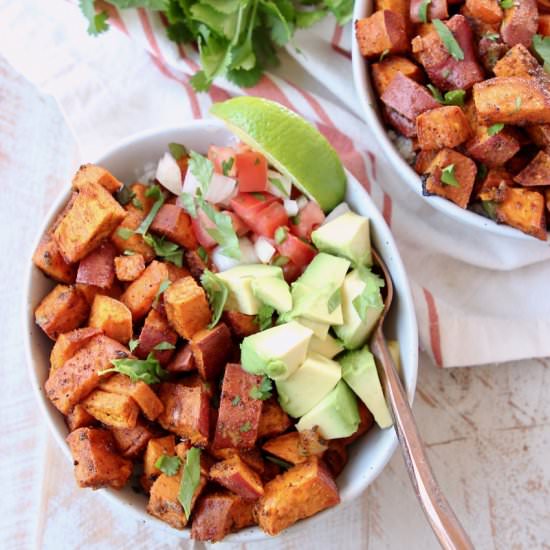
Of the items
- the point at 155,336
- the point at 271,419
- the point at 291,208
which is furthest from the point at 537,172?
the point at 155,336

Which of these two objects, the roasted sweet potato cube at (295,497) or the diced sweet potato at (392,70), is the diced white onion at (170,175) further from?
the roasted sweet potato cube at (295,497)

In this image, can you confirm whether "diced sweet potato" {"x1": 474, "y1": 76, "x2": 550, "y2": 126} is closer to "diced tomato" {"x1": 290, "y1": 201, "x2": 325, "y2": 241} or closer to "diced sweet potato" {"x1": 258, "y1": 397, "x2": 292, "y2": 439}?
"diced tomato" {"x1": 290, "y1": 201, "x2": 325, "y2": 241}

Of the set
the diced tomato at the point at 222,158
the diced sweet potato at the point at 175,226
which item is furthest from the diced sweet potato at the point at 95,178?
the diced tomato at the point at 222,158

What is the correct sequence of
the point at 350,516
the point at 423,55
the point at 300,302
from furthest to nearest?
the point at 350,516 < the point at 423,55 < the point at 300,302

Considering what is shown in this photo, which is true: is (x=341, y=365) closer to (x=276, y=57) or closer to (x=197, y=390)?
(x=197, y=390)

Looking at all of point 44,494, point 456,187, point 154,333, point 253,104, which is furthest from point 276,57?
point 44,494

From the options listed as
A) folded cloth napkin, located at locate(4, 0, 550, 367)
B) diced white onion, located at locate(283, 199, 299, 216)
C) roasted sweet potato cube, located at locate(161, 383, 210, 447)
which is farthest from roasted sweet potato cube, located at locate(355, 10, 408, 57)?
roasted sweet potato cube, located at locate(161, 383, 210, 447)

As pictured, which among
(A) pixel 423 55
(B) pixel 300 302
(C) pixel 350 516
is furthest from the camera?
(C) pixel 350 516

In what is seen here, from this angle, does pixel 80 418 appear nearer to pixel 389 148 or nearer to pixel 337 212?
pixel 337 212
